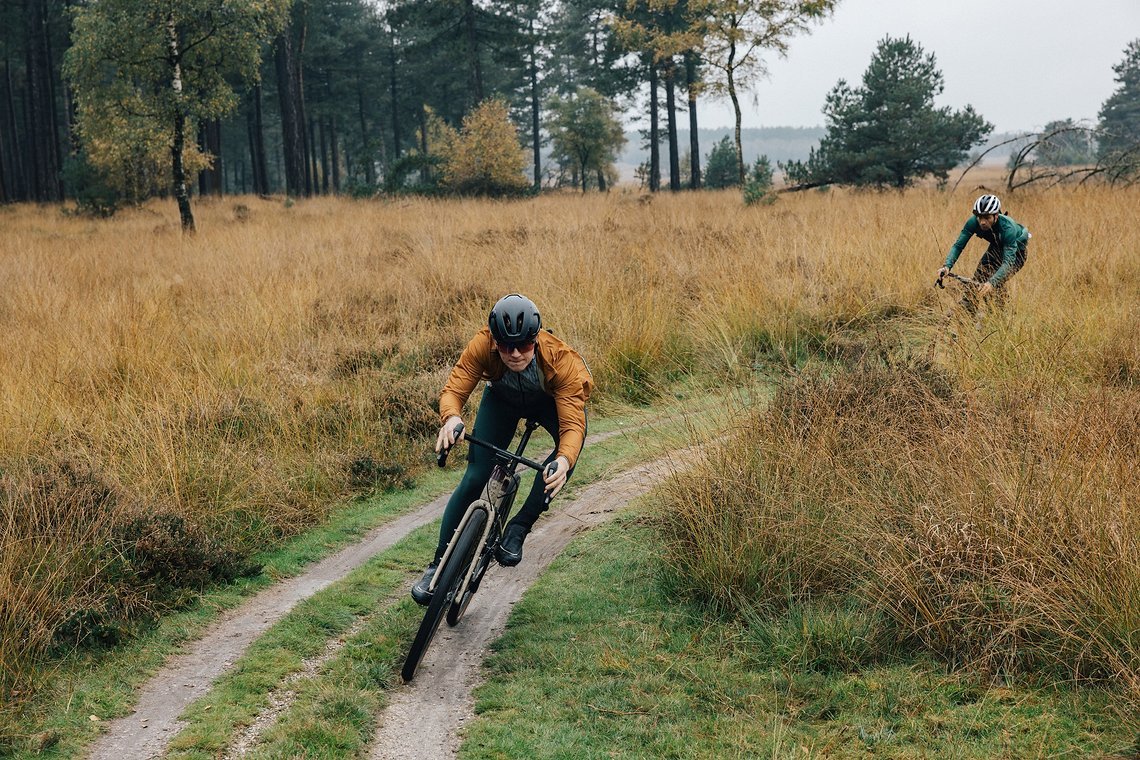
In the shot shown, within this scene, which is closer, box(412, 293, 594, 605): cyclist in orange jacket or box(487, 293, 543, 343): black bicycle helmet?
box(487, 293, 543, 343): black bicycle helmet

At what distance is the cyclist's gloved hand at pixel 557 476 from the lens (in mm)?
4086

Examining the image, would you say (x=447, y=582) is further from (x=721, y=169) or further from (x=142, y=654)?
(x=721, y=169)

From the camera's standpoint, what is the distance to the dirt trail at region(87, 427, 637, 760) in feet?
12.5

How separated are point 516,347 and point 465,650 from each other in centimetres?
178

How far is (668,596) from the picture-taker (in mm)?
5008

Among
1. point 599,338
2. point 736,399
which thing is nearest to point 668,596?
point 736,399

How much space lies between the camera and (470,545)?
4.33 metres

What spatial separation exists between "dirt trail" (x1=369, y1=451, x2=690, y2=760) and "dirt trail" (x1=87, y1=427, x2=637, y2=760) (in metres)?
1.00

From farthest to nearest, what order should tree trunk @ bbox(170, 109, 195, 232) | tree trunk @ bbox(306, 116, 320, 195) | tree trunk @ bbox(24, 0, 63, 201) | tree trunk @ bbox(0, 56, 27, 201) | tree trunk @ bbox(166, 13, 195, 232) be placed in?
tree trunk @ bbox(306, 116, 320, 195) → tree trunk @ bbox(0, 56, 27, 201) → tree trunk @ bbox(24, 0, 63, 201) → tree trunk @ bbox(170, 109, 195, 232) → tree trunk @ bbox(166, 13, 195, 232)

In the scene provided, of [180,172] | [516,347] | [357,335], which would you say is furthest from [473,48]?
[516,347]

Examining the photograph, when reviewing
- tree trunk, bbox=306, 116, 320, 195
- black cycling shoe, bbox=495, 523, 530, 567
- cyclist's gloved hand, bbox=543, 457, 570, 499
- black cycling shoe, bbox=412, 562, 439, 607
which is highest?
tree trunk, bbox=306, 116, 320, 195

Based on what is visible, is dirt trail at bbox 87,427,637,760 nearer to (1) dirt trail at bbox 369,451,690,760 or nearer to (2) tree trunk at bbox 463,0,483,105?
(1) dirt trail at bbox 369,451,690,760

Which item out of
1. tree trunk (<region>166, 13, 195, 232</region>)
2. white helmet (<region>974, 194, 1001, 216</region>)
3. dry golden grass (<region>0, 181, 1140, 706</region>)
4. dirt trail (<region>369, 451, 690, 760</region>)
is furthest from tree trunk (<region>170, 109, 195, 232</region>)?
white helmet (<region>974, 194, 1001, 216</region>)

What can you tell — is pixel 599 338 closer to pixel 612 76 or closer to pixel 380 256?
pixel 380 256
